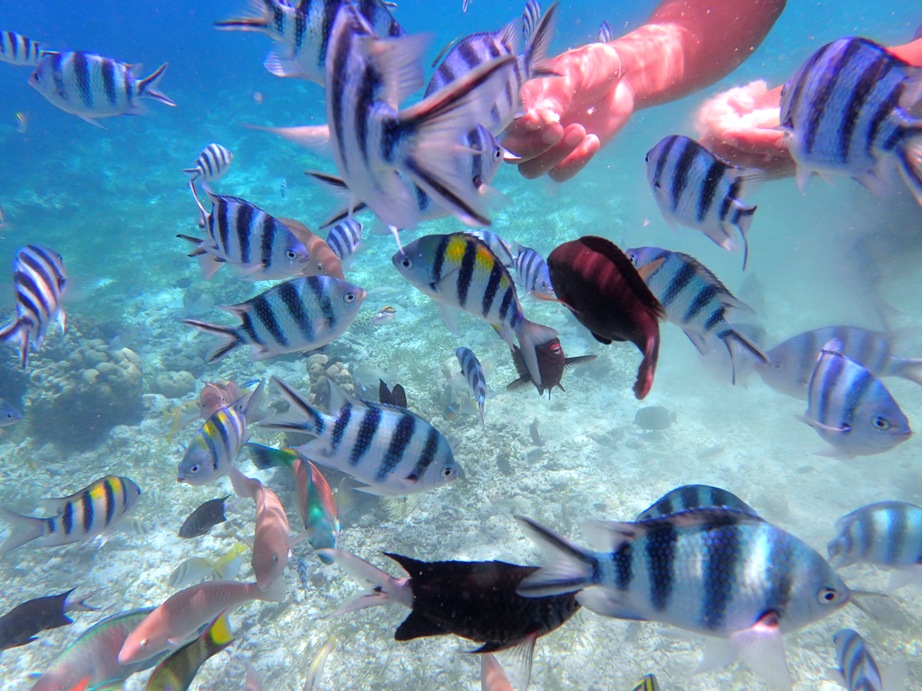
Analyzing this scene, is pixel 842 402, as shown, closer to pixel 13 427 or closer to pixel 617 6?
pixel 13 427

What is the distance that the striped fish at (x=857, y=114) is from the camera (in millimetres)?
1467

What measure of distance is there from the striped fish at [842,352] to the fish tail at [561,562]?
331cm

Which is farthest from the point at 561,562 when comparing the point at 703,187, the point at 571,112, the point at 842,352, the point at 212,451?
the point at 842,352

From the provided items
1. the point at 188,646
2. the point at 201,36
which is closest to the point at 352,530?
the point at 188,646

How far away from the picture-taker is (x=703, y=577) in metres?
1.35

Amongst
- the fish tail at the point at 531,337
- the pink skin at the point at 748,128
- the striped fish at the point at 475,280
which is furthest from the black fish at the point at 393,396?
the pink skin at the point at 748,128

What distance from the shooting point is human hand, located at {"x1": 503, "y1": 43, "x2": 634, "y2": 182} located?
101 inches

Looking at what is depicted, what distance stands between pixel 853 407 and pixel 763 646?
105 inches

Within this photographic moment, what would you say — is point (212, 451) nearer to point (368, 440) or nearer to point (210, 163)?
point (368, 440)

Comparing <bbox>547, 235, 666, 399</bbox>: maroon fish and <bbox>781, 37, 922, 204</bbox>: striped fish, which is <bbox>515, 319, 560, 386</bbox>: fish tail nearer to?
<bbox>547, 235, 666, 399</bbox>: maroon fish

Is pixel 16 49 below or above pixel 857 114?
above

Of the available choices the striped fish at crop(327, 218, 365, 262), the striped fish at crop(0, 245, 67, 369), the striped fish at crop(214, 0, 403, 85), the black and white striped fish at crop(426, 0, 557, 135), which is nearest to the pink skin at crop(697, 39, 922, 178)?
the black and white striped fish at crop(426, 0, 557, 135)

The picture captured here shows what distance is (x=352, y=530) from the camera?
579 centimetres

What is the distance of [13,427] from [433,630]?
455 inches
